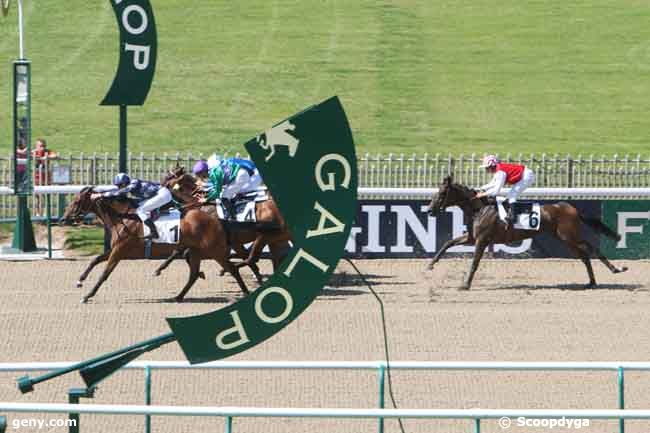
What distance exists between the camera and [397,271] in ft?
58.2

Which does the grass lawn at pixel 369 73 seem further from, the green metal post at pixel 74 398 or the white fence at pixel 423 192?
the green metal post at pixel 74 398

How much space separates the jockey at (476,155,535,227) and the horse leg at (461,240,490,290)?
375 millimetres

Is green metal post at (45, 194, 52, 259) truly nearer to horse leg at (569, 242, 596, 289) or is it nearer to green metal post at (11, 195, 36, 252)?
green metal post at (11, 195, 36, 252)

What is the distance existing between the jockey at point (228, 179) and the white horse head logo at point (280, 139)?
9903 mm

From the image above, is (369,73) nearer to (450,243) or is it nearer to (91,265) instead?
(450,243)

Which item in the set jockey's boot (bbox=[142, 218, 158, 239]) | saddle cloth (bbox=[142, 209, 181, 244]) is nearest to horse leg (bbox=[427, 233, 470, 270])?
saddle cloth (bbox=[142, 209, 181, 244])

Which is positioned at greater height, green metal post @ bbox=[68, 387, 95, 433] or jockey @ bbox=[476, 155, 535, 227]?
jockey @ bbox=[476, 155, 535, 227]

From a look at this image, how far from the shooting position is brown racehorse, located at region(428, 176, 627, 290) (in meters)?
16.7

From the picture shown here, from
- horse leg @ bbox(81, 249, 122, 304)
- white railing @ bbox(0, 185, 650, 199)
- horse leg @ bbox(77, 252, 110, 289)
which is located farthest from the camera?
white railing @ bbox(0, 185, 650, 199)

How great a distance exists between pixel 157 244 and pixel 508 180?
167 inches

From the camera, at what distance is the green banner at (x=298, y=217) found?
20.8ft

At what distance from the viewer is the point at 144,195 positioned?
15898 mm

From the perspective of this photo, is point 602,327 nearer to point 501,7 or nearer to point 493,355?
point 493,355

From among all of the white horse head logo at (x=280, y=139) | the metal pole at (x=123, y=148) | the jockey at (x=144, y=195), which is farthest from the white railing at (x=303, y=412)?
the metal pole at (x=123, y=148)
